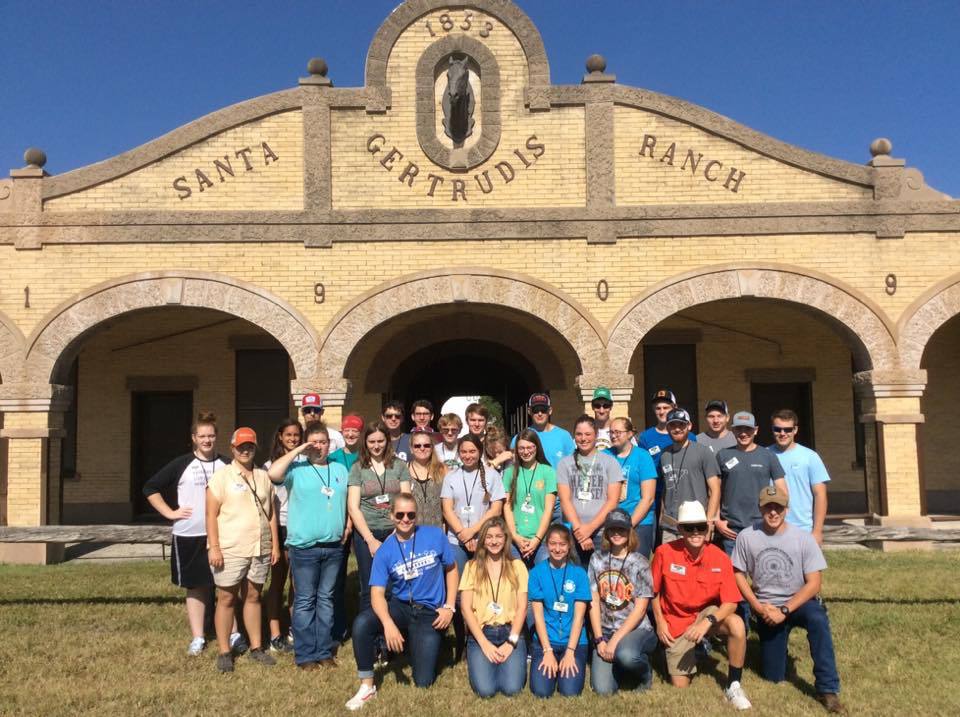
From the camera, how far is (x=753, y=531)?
5.13 metres

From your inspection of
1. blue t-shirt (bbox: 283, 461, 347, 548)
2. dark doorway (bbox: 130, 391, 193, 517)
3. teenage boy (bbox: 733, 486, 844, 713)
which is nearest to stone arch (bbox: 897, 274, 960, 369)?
teenage boy (bbox: 733, 486, 844, 713)

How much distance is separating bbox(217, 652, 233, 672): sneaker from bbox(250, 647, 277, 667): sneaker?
0.17 m

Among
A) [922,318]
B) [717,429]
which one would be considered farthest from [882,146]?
[717,429]

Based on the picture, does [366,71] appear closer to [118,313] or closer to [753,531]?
[118,313]

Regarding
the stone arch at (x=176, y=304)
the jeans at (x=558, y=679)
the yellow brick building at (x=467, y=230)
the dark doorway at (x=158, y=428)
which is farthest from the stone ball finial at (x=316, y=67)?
the jeans at (x=558, y=679)

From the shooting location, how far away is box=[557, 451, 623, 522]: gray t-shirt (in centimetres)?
549

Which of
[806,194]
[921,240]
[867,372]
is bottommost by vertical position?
[867,372]

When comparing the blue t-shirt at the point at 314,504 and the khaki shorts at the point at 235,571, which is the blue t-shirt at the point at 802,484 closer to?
the blue t-shirt at the point at 314,504

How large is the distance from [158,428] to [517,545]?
9.55m

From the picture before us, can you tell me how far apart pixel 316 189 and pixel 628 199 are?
157 inches

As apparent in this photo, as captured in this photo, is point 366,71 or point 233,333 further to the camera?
point 233,333

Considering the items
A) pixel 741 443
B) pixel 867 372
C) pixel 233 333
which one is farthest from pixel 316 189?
pixel 867 372

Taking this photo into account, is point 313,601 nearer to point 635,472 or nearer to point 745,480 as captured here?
point 635,472

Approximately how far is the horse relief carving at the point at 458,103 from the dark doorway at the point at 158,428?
6.25 metres
